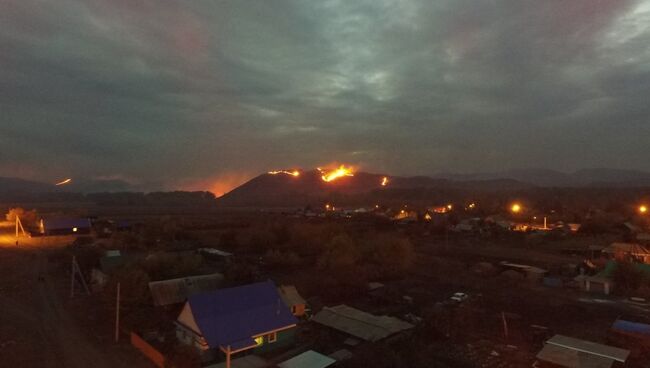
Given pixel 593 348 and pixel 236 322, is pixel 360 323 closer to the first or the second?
pixel 236 322

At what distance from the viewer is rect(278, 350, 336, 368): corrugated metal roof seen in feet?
52.3

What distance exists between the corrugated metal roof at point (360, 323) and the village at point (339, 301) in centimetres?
10

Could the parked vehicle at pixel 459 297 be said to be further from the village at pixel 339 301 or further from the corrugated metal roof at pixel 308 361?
the corrugated metal roof at pixel 308 361

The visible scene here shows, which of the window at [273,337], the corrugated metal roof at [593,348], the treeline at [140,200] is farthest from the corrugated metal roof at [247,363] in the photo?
the treeline at [140,200]

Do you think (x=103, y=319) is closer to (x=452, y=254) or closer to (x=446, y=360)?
(x=446, y=360)

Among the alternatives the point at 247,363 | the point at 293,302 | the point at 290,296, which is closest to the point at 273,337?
the point at 247,363

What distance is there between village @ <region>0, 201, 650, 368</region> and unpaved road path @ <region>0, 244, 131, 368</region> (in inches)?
8.2

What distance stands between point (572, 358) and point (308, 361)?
11643mm

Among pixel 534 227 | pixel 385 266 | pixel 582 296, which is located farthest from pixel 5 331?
pixel 534 227

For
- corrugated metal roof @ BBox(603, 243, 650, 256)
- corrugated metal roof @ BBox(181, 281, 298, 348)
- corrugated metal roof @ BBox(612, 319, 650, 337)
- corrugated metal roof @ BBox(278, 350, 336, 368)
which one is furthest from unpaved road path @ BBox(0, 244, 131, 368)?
corrugated metal roof @ BBox(603, 243, 650, 256)

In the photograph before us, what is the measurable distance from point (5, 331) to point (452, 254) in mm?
43785

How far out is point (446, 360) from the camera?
17.9 meters

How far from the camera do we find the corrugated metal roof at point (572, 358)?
15.9 meters

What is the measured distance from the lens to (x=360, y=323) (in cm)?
2066
